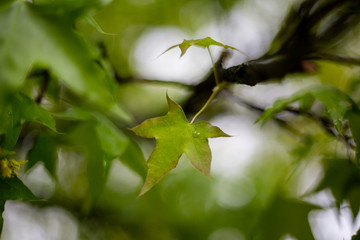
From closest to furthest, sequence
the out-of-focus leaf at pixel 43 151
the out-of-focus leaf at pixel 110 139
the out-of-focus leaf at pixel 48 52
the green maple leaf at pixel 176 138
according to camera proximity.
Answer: the out-of-focus leaf at pixel 48 52, the green maple leaf at pixel 176 138, the out-of-focus leaf at pixel 110 139, the out-of-focus leaf at pixel 43 151

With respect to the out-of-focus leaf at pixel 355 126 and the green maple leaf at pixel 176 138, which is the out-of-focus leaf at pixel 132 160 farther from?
the out-of-focus leaf at pixel 355 126

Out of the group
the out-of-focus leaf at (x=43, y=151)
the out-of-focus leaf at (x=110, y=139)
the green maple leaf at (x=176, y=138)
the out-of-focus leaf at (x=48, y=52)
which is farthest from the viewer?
the out-of-focus leaf at (x=43, y=151)

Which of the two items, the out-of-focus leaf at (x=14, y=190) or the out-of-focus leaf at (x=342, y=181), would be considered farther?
the out-of-focus leaf at (x=342, y=181)

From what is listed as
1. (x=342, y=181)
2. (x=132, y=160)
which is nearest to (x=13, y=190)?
(x=132, y=160)

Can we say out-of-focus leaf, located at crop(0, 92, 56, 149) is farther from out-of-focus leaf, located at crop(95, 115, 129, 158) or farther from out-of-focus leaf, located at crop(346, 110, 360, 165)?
out-of-focus leaf, located at crop(346, 110, 360, 165)

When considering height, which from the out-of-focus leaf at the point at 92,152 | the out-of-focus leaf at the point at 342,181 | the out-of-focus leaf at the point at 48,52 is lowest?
the out-of-focus leaf at the point at 342,181

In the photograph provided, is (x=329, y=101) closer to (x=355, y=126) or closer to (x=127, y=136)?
(x=355, y=126)

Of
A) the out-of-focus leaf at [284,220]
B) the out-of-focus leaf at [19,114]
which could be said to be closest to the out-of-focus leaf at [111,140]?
the out-of-focus leaf at [19,114]
